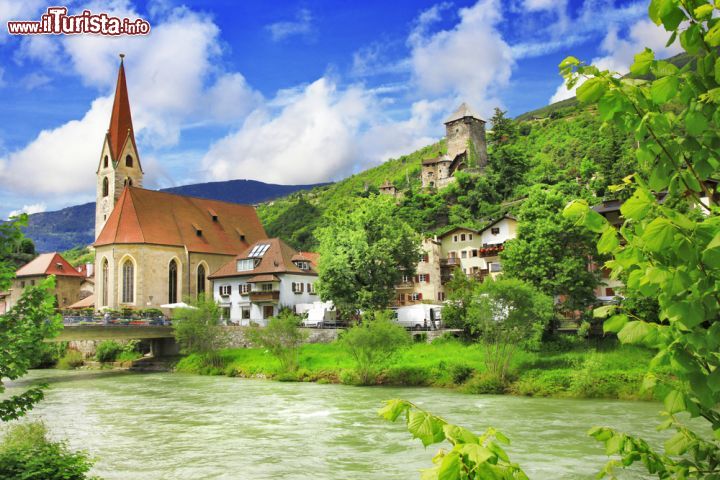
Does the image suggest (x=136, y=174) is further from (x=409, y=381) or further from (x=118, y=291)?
(x=409, y=381)

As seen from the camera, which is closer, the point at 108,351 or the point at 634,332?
the point at 634,332

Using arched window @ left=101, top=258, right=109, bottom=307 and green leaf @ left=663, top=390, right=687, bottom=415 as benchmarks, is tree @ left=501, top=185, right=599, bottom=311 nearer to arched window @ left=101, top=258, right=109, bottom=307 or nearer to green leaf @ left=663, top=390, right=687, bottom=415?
green leaf @ left=663, top=390, right=687, bottom=415

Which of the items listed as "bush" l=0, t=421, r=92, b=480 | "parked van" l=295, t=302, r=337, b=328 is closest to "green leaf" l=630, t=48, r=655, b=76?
"bush" l=0, t=421, r=92, b=480

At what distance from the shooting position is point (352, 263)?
2063 inches

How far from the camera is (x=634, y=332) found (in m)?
3.19

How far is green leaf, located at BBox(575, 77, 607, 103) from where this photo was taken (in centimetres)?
313

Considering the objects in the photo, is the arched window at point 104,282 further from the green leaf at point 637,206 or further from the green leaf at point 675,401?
the green leaf at point 637,206

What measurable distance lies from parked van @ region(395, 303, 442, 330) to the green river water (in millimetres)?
15908

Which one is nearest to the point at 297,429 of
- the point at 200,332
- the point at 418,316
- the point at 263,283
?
the point at 200,332

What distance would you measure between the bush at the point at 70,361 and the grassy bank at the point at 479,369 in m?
16.6

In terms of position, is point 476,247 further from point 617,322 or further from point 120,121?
point 617,322

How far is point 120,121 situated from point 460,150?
218 feet

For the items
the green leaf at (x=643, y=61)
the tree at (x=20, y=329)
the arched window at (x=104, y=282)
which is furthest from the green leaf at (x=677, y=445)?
the arched window at (x=104, y=282)

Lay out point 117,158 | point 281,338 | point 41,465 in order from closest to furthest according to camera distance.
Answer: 1. point 41,465
2. point 281,338
3. point 117,158
